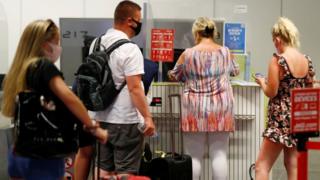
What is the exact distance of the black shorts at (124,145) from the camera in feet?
10.4

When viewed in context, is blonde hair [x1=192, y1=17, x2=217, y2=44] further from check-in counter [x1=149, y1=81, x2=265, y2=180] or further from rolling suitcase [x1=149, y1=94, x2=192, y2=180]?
rolling suitcase [x1=149, y1=94, x2=192, y2=180]

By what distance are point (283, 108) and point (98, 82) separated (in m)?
1.19

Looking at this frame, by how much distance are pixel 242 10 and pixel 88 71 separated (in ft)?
9.91

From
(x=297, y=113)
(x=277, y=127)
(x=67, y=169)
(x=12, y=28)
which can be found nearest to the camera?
(x=297, y=113)

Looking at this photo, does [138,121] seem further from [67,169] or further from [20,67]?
[67,169]

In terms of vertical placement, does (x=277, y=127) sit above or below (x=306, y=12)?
below

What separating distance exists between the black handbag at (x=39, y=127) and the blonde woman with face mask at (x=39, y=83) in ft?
0.14

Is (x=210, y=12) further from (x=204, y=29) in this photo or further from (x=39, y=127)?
(x=39, y=127)

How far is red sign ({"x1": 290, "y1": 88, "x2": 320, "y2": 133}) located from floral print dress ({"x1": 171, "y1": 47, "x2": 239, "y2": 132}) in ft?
5.94

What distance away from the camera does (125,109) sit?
10.4 feet

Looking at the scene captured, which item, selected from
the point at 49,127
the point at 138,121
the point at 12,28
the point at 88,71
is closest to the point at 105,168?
the point at 138,121

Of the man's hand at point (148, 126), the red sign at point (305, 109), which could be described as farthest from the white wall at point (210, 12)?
the red sign at point (305, 109)

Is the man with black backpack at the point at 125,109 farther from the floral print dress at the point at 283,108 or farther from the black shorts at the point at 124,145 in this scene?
the floral print dress at the point at 283,108

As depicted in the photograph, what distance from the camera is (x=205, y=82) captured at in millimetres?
3881
